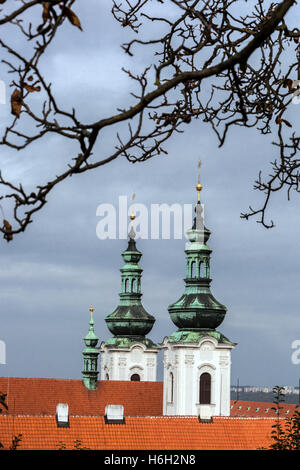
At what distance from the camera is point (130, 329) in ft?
200

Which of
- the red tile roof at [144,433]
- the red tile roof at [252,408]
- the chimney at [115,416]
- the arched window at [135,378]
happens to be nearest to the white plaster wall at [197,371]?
the arched window at [135,378]

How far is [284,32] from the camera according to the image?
675 cm

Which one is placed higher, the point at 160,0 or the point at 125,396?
the point at 125,396

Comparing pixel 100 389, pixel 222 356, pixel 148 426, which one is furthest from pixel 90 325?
pixel 148 426

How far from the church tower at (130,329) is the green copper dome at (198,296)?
689 centimetres

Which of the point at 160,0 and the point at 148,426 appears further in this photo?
the point at 148,426

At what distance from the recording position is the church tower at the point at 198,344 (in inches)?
2089

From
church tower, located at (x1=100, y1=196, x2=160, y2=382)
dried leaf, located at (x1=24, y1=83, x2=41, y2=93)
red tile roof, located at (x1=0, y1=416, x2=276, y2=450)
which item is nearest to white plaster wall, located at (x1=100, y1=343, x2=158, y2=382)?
church tower, located at (x1=100, y1=196, x2=160, y2=382)

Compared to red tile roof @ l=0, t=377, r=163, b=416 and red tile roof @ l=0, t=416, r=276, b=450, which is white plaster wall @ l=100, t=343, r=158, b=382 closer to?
red tile roof @ l=0, t=377, r=163, b=416

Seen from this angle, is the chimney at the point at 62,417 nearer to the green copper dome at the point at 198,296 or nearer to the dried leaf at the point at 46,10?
the green copper dome at the point at 198,296
